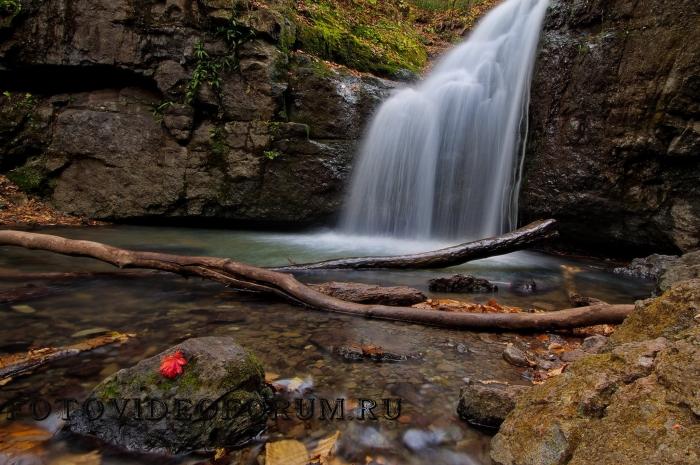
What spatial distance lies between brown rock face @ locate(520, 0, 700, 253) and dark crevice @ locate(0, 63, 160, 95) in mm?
8643

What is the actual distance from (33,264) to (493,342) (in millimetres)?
5323

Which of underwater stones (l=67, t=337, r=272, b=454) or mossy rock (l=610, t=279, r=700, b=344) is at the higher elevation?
mossy rock (l=610, t=279, r=700, b=344)

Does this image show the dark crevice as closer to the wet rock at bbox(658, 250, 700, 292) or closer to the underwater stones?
the underwater stones

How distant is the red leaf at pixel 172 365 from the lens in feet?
6.04

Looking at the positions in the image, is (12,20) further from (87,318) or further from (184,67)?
(87,318)

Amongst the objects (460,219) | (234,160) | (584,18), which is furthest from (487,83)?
(234,160)

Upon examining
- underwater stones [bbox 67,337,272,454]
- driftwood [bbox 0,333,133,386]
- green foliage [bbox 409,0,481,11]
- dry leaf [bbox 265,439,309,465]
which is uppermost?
green foliage [bbox 409,0,481,11]

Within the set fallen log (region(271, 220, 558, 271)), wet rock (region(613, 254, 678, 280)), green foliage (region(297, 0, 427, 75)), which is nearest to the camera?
fallen log (region(271, 220, 558, 271))

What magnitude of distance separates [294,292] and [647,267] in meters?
6.68

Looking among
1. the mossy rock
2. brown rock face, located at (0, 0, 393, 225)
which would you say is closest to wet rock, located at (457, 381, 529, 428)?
the mossy rock

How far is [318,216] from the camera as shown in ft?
30.9

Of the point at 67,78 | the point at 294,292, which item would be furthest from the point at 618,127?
the point at 67,78

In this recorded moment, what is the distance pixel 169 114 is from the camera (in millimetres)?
8789

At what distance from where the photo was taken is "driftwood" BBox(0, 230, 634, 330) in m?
3.15
